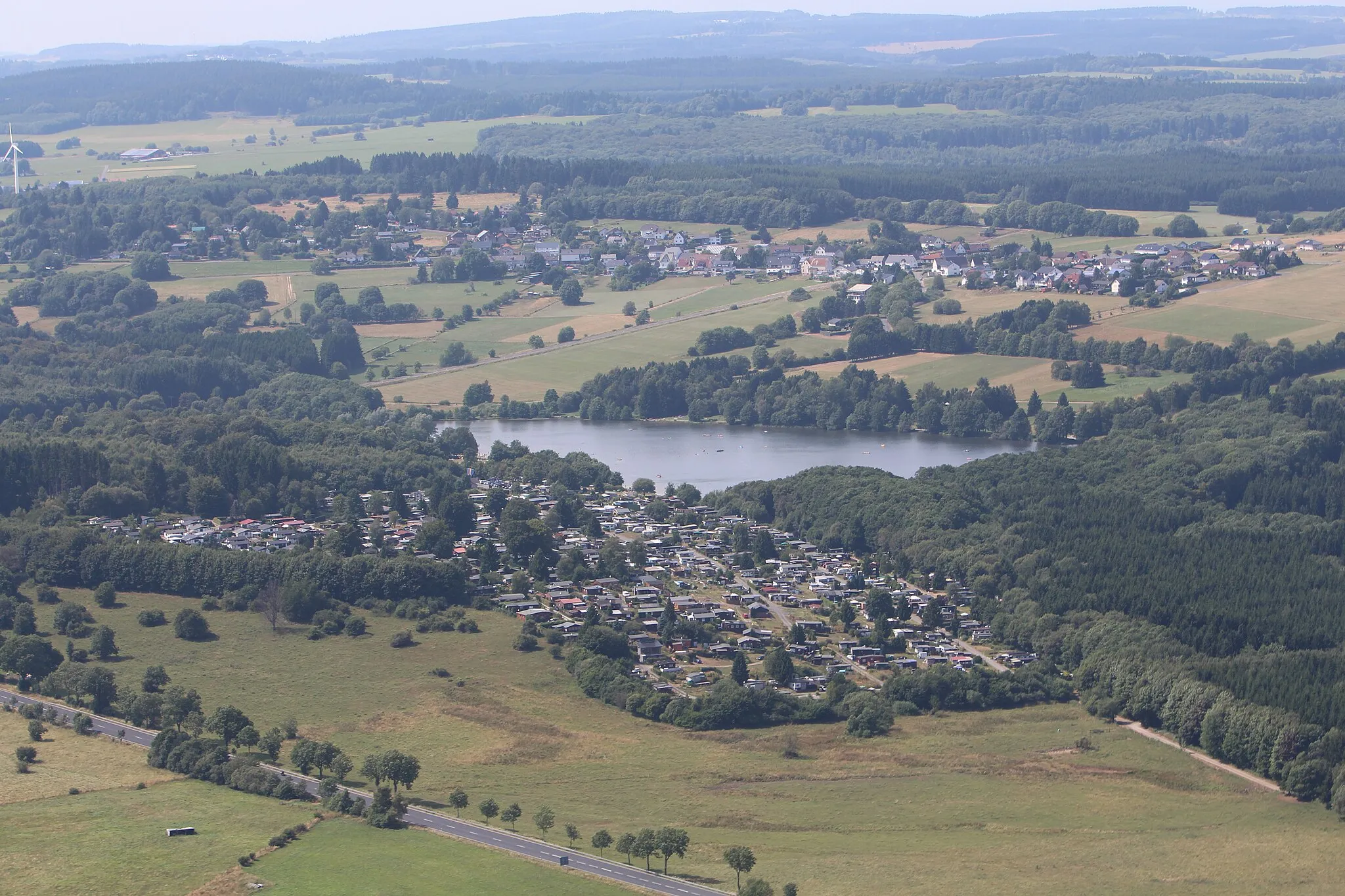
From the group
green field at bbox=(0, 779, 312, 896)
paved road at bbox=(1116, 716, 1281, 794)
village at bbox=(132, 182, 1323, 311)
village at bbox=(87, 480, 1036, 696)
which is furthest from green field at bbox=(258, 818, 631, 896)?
village at bbox=(132, 182, 1323, 311)

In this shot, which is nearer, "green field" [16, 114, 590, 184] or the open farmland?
the open farmland

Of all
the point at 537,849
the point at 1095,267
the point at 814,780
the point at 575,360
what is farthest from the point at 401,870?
the point at 1095,267

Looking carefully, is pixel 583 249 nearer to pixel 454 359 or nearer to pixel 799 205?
pixel 799 205

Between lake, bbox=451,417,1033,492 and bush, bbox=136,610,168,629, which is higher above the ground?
bush, bbox=136,610,168,629

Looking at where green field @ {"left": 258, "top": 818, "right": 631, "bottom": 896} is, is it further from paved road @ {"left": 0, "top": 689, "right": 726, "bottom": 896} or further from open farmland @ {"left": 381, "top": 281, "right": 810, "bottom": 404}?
open farmland @ {"left": 381, "top": 281, "right": 810, "bottom": 404}

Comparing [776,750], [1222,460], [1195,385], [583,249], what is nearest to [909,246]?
[583,249]

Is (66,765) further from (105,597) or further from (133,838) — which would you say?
(105,597)
